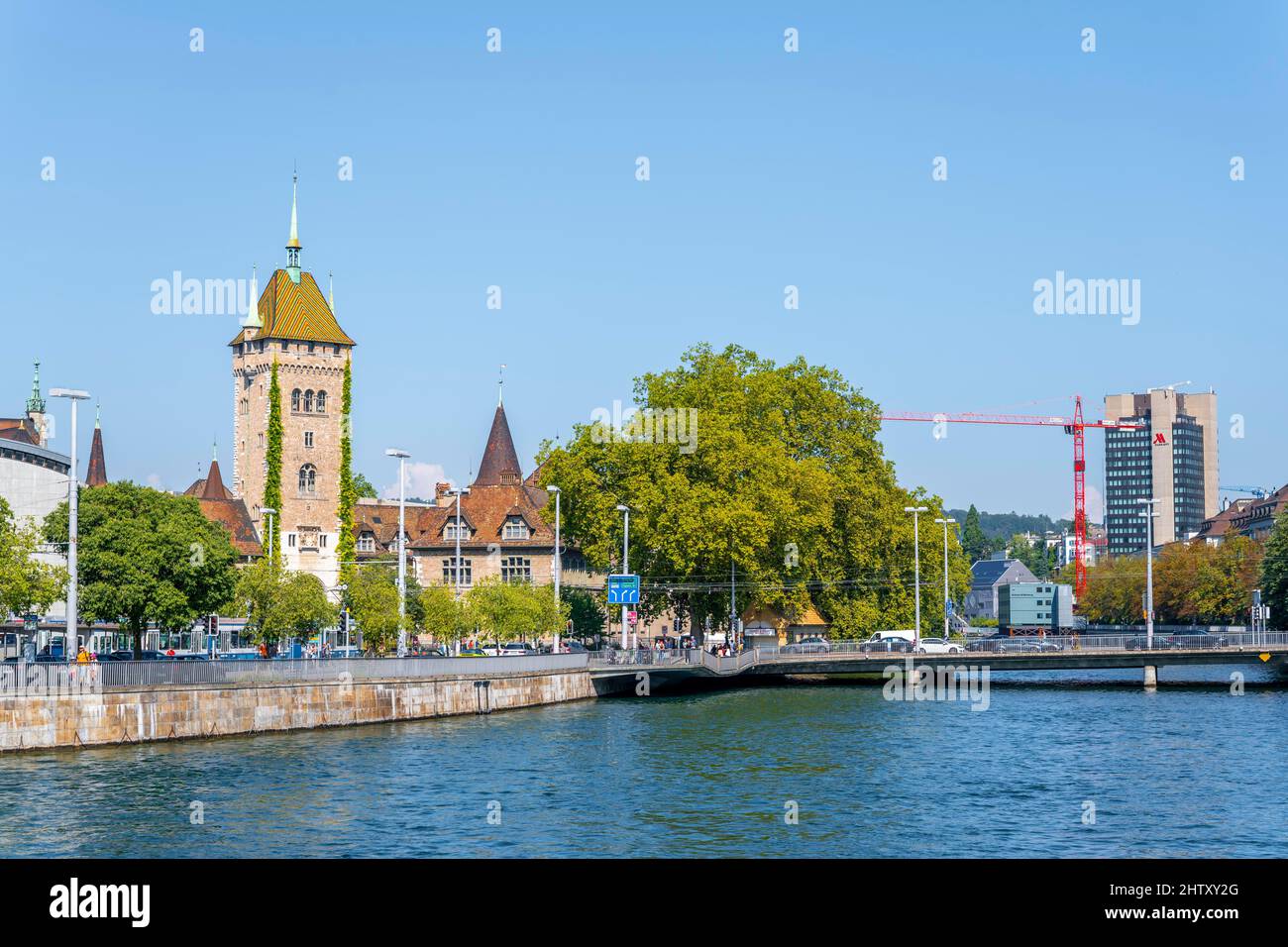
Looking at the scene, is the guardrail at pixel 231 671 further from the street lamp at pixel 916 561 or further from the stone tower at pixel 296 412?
the stone tower at pixel 296 412

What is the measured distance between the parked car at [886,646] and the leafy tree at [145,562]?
3339cm

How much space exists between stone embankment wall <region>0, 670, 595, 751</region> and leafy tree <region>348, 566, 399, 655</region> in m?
11.0

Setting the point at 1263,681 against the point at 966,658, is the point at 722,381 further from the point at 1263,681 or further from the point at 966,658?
the point at 1263,681

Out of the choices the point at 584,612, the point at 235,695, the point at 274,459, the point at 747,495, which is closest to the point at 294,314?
the point at 274,459

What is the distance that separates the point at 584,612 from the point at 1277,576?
46.5 metres

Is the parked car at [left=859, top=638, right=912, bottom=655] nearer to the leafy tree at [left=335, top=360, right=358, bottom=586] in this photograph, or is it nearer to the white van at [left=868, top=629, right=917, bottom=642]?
the white van at [left=868, top=629, right=917, bottom=642]

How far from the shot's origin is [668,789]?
3850 cm

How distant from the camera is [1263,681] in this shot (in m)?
89.2

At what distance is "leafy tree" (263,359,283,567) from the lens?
113m

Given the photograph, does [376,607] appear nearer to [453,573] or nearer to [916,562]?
[916,562]

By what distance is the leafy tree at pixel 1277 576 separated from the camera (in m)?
104

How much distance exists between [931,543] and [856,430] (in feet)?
30.4

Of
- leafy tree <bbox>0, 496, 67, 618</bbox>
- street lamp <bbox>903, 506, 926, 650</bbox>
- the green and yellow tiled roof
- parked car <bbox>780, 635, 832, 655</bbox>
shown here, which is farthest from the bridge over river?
the green and yellow tiled roof

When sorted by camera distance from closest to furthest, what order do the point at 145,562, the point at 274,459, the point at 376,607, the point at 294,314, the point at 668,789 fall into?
the point at 668,789 → the point at 145,562 → the point at 376,607 → the point at 274,459 → the point at 294,314
